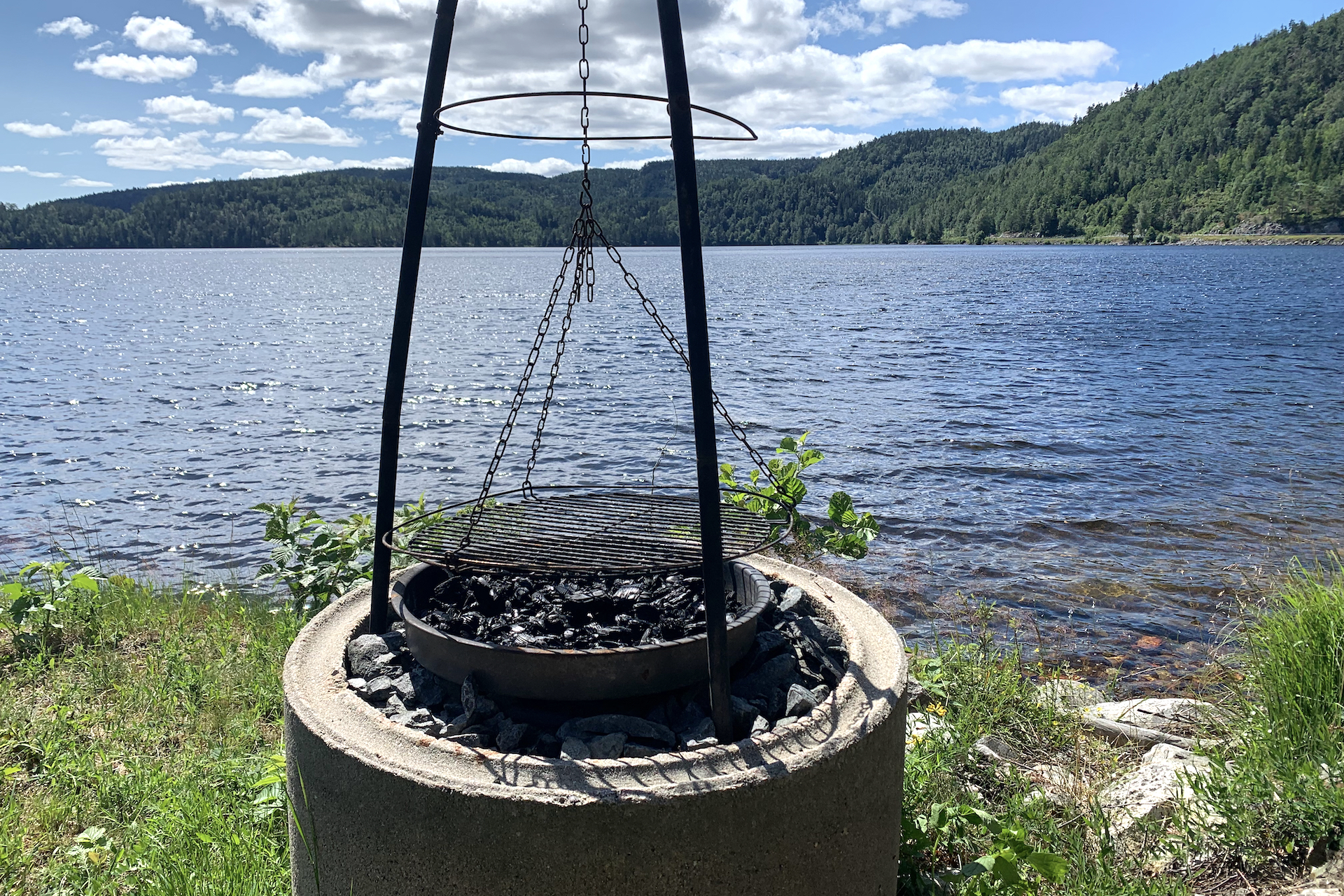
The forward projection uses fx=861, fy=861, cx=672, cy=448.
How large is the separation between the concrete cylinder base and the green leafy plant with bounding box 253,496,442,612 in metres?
2.93

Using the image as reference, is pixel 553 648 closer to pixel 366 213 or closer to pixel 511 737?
pixel 511 737

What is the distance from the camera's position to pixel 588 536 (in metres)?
3.79

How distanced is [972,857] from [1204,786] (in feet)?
3.35

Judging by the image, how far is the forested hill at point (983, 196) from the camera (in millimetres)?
125250

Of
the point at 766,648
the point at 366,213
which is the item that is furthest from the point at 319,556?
the point at 366,213

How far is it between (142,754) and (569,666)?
2.87 m

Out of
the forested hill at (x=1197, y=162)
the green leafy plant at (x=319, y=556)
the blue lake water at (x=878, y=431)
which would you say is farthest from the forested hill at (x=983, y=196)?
the green leafy plant at (x=319, y=556)

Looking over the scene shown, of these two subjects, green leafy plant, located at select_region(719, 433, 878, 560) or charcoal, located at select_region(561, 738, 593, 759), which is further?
green leafy plant, located at select_region(719, 433, 878, 560)

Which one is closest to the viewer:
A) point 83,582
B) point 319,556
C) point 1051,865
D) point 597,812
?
point 597,812

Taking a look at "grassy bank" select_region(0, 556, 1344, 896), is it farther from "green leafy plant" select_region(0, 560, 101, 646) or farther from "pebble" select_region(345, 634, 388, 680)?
"pebble" select_region(345, 634, 388, 680)

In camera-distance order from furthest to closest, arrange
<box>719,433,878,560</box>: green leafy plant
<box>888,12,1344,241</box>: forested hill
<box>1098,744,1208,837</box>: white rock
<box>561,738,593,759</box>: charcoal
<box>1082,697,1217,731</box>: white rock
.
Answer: <box>888,12,1344,241</box>: forested hill → <box>719,433,878,560</box>: green leafy plant → <box>1082,697,1217,731</box>: white rock → <box>1098,744,1208,837</box>: white rock → <box>561,738,593,759</box>: charcoal

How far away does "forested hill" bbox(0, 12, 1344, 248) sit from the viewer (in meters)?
125

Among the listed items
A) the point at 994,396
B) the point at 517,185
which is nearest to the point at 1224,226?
the point at 517,185

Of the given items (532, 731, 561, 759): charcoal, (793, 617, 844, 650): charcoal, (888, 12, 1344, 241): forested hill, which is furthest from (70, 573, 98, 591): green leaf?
(888, 12, 1344, 241): forested hill
